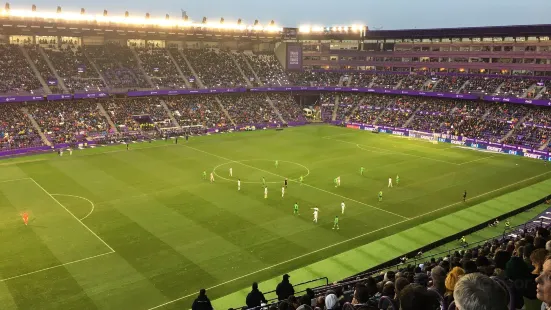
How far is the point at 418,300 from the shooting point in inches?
194

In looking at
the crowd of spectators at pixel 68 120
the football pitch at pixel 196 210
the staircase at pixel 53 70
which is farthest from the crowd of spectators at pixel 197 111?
the staircase at pixel 53 70

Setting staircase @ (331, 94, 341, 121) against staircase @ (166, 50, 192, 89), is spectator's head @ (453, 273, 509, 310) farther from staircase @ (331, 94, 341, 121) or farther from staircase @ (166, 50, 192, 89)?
staircase @ (331, 94, 341, 121)

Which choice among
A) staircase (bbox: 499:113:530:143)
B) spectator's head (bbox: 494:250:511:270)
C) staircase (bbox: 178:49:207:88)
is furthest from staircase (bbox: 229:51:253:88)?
spectator's head (bbox: 494:250:511:270)

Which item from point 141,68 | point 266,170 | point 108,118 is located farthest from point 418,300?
point 141,68

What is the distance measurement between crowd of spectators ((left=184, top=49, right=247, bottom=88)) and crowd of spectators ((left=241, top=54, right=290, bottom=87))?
4.88m

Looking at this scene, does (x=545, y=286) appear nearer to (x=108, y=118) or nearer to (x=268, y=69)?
(x=108, y=118)

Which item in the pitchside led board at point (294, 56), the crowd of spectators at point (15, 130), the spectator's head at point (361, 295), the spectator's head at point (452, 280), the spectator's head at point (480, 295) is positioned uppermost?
the pitchside led board at point (294, 56)

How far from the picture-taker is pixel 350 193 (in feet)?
137

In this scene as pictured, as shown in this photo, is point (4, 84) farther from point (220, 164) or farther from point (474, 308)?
point (474, 308)

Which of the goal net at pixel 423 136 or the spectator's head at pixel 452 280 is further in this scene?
the goal net at pixel 423 136

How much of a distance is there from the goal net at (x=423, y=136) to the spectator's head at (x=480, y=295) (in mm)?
69287

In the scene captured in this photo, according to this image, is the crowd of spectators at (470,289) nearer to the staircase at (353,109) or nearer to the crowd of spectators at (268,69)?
the staircase at (353,109)

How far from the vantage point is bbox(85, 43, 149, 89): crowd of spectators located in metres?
76.4

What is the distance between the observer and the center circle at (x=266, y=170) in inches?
1827
